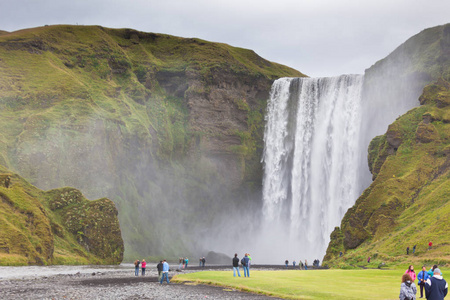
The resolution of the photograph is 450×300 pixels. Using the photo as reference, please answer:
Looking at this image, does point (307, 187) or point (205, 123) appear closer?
point (307, 187)

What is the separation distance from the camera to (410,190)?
224 feet

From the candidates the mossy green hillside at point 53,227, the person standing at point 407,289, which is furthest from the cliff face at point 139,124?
the person standing at point 407,289

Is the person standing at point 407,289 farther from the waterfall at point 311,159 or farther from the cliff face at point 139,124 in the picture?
the cliff face at point 139,124

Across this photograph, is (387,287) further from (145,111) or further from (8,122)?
(145,111)

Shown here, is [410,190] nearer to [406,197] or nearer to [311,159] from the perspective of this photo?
[406,197]

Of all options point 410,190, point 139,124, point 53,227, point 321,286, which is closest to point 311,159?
point 410,190

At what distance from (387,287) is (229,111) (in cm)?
9544

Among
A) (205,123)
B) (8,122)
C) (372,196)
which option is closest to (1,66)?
(8,122)

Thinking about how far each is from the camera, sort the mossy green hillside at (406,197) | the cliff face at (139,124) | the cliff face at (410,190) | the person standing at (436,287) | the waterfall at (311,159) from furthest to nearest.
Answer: the cliff face at (139,124), the waterfall at (311,159), the cliff face at (410,190), the mossy green hillside at (406,197), the person standing at (436,287)

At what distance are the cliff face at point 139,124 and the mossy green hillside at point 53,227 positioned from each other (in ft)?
44.1

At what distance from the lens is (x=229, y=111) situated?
124250 millimetres

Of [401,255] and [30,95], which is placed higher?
[30,95]

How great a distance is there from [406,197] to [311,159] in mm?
38200

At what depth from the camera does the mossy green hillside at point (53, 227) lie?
216ft
